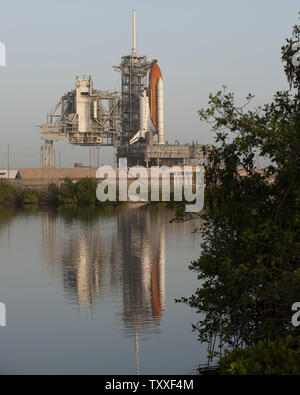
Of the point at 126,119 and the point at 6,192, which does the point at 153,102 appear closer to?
the point at 126,119

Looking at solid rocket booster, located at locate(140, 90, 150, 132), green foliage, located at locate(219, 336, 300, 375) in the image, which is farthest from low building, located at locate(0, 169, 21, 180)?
green foliage, located at locate(219, 336, 300, 375)

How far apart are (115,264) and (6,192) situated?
5321cm

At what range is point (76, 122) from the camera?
93250 mm

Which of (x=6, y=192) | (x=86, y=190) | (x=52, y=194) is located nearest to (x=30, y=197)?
(x=52, y=194)

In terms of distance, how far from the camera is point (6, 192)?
83.8 m

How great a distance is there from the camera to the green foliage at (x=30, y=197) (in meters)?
85.5

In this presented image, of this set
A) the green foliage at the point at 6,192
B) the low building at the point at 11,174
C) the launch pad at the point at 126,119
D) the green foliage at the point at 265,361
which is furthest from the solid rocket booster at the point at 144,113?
the green foliage at the point at 265,361

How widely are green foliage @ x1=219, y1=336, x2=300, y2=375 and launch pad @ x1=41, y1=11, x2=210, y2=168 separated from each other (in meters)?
83.1

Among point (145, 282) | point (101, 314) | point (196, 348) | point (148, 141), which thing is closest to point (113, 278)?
point (145, 282)

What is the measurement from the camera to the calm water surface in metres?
16.8

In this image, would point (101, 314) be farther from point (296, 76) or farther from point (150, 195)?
point (150, 195)

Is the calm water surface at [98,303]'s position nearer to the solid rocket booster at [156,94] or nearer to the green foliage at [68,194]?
the green foliage at [68,194]

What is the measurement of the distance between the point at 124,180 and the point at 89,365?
76.2 meters

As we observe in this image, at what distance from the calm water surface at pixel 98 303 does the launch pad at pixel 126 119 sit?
46185mm
